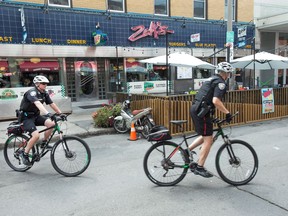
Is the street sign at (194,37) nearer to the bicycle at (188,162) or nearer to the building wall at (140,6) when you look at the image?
the building wall at (140,6)

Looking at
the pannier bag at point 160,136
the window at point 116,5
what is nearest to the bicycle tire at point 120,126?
the pannier bag at point 160,136

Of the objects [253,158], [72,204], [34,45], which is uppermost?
[34,45]

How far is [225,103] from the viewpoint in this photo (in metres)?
9.18

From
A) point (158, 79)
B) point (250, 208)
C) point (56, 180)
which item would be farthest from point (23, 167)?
point (158, 79)

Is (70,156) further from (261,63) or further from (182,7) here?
(182,7)

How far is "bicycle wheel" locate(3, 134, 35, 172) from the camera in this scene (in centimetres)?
523

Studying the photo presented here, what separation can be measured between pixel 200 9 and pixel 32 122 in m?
13.5

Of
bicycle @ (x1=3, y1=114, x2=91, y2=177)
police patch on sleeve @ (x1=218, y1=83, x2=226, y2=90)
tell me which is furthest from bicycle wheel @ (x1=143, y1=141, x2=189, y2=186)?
bicycle @ (x1=3, y1=114, x2=91, y2=177)

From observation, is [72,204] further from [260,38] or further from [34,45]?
[260,38]

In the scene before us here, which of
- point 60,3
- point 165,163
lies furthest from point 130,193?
point 60,3

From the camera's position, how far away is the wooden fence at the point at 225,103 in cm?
809

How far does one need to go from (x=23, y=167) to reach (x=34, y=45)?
743cm

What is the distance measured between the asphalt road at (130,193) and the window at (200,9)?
38.9 feet

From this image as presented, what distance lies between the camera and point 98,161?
5.89 meters
